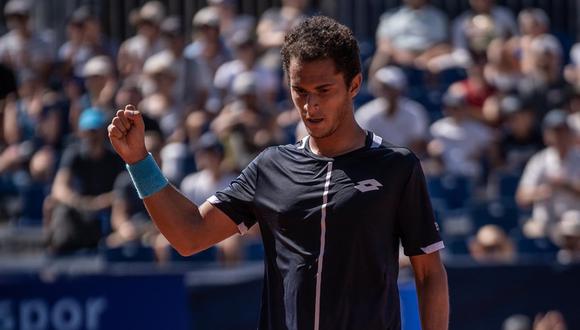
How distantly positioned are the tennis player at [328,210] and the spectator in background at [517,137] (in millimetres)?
7429

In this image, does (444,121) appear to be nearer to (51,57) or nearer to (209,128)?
(209,128)

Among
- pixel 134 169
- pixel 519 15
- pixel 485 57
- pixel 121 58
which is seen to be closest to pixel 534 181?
pixel 485 57

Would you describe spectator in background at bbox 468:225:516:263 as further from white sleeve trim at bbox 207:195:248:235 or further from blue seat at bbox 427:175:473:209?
white sleeve trim at bbox 207:195:248:235

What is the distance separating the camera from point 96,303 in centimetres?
810

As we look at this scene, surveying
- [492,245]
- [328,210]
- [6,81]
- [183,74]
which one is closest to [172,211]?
[328,210]

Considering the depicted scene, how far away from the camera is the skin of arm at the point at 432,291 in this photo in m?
3.69

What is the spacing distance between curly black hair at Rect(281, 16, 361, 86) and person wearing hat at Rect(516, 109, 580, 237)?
655 centimetres

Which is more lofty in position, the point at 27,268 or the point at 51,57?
the point at 51,57

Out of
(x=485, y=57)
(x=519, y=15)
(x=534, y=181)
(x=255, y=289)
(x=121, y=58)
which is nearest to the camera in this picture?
(x=255, y=289)

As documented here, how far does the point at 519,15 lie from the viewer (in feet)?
42.7

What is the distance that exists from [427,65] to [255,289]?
169 inches

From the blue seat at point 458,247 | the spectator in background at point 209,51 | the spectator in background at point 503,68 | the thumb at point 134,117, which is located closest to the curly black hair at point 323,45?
the thumb at point 134,117

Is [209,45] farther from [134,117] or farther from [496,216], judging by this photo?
[134,117]

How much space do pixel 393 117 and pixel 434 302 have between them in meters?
7.40
